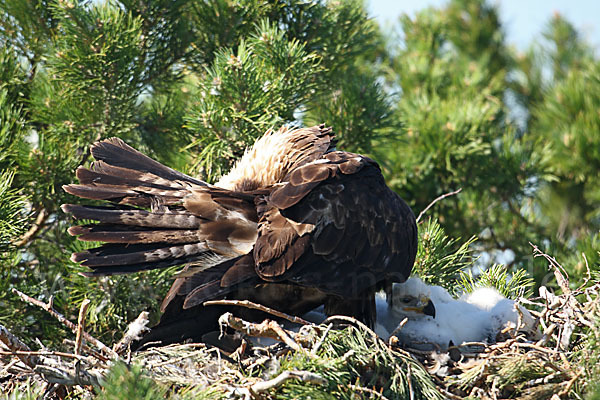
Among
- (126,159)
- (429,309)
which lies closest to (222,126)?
(126,159)

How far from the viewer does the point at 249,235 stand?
10.3ft

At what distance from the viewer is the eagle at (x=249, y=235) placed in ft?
9.92

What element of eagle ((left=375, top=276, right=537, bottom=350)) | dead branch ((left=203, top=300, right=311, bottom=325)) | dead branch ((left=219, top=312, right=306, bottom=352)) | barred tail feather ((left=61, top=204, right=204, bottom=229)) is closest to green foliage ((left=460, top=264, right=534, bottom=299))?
eagle ((left=375, top=276, right=537, bottom=350))

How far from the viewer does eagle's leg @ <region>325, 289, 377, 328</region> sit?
3.29 meters

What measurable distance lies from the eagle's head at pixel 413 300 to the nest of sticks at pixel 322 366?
38cm

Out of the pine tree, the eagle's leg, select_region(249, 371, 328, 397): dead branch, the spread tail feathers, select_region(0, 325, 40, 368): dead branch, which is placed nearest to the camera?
select_region(249, 371, 328, 397): dead branch

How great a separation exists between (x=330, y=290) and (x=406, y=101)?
9.36 ft

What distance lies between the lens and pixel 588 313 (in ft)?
8.86

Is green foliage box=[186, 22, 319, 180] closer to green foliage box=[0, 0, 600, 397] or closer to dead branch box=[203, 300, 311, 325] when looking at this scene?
green foliage box=[0, 0, 600, 397]

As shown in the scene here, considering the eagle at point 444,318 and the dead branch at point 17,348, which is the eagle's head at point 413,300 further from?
the dead branch at point 17,348

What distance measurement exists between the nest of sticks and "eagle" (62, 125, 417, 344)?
0.77ft

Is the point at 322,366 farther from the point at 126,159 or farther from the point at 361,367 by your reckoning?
the point at 126,159

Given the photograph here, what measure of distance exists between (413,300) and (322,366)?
3.49ft

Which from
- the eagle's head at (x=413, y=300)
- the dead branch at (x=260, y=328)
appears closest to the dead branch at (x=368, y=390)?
the dead branch at (x=260, y=328)
